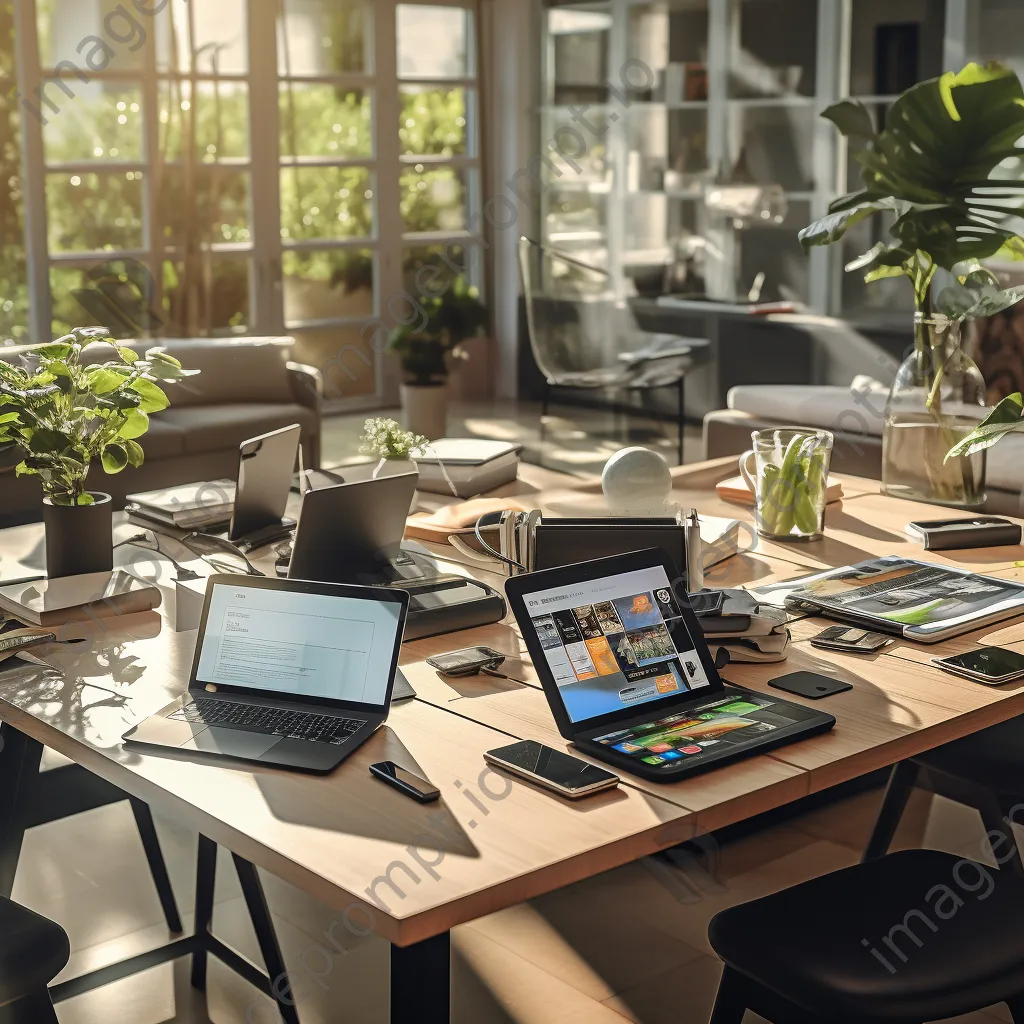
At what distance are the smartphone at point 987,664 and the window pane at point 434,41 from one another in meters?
7.39

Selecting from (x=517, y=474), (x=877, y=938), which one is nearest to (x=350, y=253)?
(x=517, y=474)

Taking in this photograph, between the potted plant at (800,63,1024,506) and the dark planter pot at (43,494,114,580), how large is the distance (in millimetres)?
1634

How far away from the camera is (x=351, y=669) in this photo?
1.67 m

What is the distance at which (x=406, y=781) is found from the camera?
4.81 ft

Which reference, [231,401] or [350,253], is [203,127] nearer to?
[350,253]

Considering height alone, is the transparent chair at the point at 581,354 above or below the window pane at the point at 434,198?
below

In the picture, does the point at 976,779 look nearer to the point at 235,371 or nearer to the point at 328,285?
the point at 235,371

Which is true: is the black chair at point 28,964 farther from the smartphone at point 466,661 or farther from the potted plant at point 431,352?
the potted plant at point 431,352

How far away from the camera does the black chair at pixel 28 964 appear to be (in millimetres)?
1544

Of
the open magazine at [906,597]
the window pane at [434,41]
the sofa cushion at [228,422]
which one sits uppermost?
Answer: the window pane at [434,41]

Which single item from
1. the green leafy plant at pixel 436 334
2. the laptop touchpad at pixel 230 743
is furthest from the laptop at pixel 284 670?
the green leafy plant at pixel 436 334

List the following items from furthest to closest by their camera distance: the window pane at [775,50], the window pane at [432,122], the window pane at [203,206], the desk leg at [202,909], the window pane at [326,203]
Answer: the window pane at [432,122], the window pane at [326,203], the window pane at [203,206], the window pane at [775,50], the desk leg at [202,909]

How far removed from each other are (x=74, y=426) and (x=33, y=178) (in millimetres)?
5575

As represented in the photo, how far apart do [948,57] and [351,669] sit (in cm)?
615
